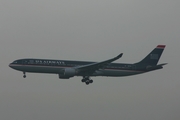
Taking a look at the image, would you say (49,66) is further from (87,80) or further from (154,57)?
(154,57)

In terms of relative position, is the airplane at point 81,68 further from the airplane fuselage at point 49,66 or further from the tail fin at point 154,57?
the tail fin at point 154,57

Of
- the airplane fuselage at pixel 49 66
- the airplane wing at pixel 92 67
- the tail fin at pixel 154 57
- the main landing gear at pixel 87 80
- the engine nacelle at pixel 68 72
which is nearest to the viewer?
the engine nacelle at pixel 68 72

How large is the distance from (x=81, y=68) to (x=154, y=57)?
17.2m

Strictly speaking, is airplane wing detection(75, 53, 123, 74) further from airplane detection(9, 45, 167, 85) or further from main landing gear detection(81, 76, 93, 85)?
main landing gear detection(81, 76, 93, 85)

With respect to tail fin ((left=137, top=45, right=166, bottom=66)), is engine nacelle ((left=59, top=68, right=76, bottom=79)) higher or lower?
lower

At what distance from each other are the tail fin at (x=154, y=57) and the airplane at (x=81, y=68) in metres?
1.43

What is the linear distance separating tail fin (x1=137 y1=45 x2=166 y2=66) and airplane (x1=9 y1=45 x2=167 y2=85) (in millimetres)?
1431

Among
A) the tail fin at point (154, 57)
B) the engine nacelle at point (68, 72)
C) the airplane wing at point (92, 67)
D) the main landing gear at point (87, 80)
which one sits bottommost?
the main landing gear at point (87, 80)

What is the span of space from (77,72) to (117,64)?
8495mm

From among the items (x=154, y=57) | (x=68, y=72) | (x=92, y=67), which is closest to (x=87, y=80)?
(x=92, y=67)

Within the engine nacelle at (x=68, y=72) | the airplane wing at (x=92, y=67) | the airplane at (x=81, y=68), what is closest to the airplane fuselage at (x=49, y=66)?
the airplane at (x=81, y=68)

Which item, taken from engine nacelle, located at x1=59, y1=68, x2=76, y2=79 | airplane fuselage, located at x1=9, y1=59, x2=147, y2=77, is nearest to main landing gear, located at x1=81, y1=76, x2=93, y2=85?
airplane fuselage, located at x1=9, y1=59, x2=147, y2=77

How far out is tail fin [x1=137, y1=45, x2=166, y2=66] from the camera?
275ft

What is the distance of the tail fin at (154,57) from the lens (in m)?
83.7
